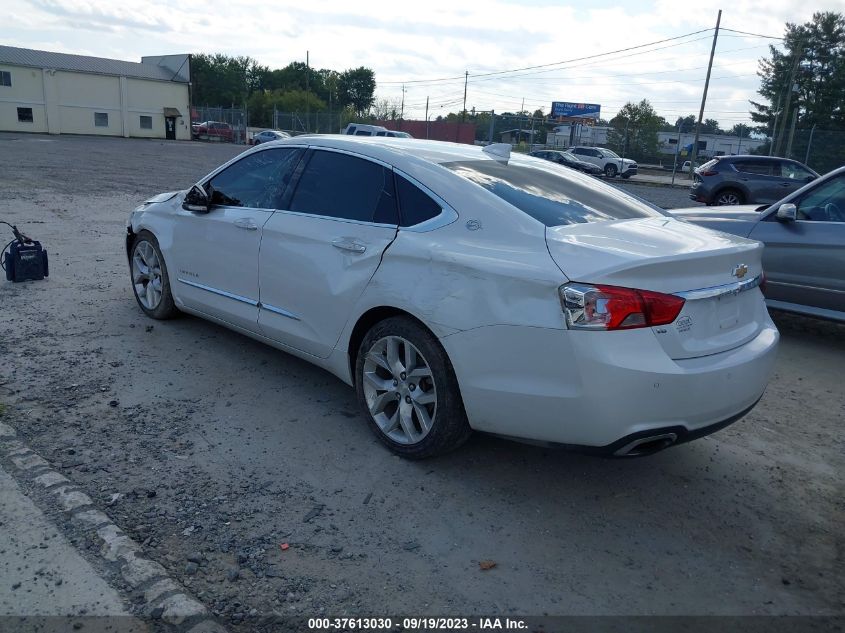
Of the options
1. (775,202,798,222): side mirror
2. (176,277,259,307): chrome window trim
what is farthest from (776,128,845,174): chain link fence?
(176,277,259,307): chrome window trim

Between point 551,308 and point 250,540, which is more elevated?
point 551,308

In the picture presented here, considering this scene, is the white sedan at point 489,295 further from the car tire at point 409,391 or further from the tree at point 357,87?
the tree at point 357,87

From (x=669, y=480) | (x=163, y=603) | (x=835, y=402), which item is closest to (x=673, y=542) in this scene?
(x=669, y=480)

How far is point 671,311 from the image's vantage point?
321 centimetres

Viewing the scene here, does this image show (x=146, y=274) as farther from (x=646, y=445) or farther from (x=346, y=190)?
(x=646, y=445)

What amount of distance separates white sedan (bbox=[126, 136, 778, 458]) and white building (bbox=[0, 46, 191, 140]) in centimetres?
5570

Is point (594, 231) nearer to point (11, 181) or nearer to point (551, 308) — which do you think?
point (551, 308)

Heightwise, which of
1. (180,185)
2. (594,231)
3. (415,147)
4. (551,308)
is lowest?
(180,185)

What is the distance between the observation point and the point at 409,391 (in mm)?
3865

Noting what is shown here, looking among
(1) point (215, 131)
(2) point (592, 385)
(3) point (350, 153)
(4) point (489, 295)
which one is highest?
(3) point (350, 153)

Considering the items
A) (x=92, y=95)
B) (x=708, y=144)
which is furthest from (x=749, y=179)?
(x=92, y=95)

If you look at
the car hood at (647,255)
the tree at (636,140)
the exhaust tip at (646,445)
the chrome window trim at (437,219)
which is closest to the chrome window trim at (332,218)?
the chrome window trim at (437,219)

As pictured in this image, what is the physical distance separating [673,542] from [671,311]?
3.47ft

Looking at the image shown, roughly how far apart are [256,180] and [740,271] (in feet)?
10.5
